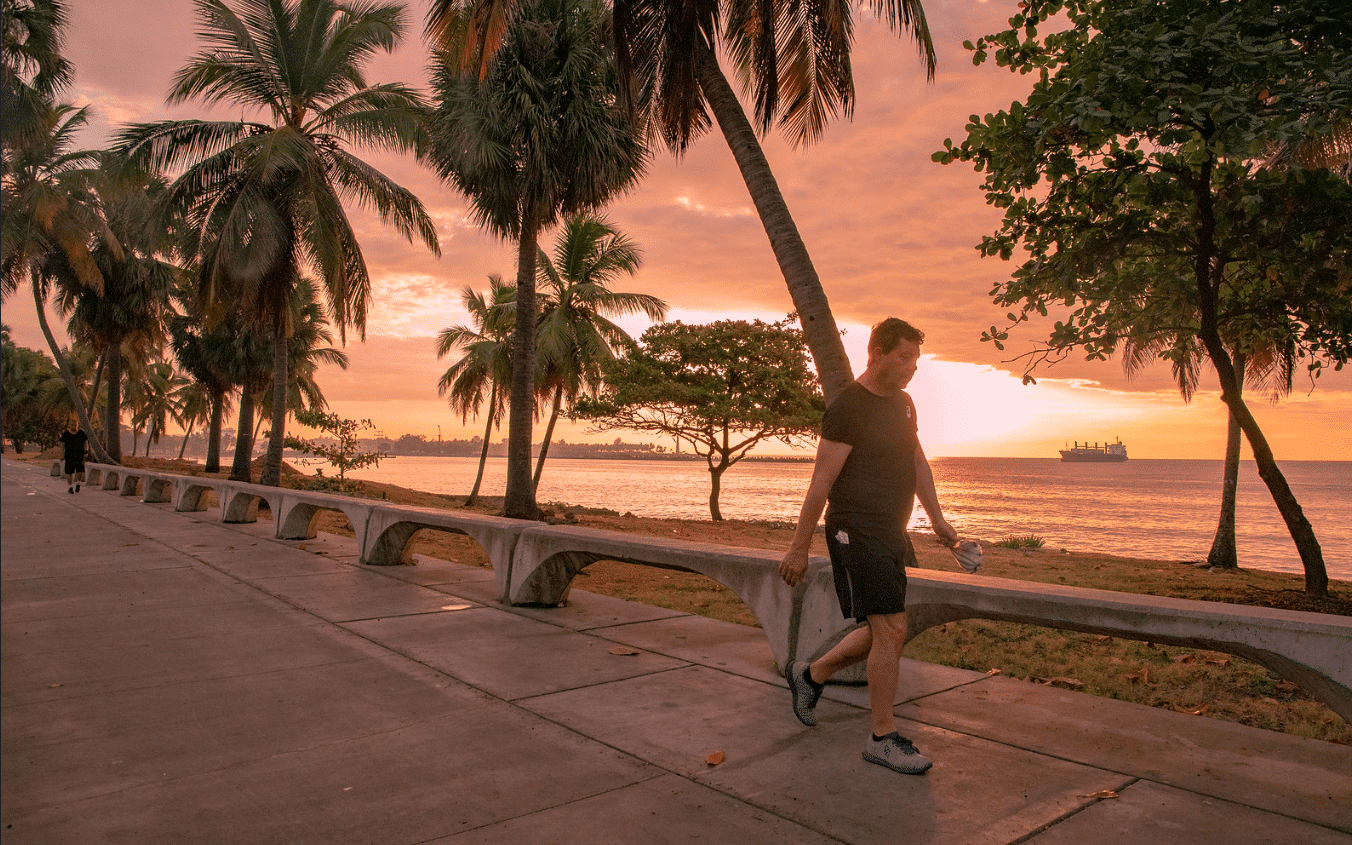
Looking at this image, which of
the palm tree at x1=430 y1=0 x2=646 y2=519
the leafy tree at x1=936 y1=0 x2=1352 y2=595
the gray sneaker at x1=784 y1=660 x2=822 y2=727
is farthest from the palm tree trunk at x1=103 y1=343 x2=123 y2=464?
the gray sneaker at x1=784 y1=660 x2=822 y2=727

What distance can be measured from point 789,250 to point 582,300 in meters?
19.2

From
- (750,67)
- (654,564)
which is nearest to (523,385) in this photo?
(750,67)

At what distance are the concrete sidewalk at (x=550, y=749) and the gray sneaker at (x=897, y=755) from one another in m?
0.05

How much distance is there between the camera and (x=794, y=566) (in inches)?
166

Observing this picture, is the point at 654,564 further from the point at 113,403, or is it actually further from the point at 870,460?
the point at 113,403

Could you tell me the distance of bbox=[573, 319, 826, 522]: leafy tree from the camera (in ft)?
89.7

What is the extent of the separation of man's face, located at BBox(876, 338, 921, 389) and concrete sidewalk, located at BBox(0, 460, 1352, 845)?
5.72 ft

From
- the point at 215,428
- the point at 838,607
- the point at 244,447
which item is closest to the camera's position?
the point at 838,607

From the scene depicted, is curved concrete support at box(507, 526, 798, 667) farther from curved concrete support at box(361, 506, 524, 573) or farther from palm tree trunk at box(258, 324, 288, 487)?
palm tree trunk at box(258, 324, 288, 487)

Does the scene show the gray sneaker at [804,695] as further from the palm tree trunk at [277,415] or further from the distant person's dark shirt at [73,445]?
the distant person's dark shirt at [73,445]

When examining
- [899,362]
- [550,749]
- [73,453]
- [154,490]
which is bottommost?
[550,749]

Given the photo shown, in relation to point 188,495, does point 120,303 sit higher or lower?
higher

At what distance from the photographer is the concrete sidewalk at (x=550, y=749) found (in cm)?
317

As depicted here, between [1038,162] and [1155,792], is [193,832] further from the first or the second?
[1038,162]
